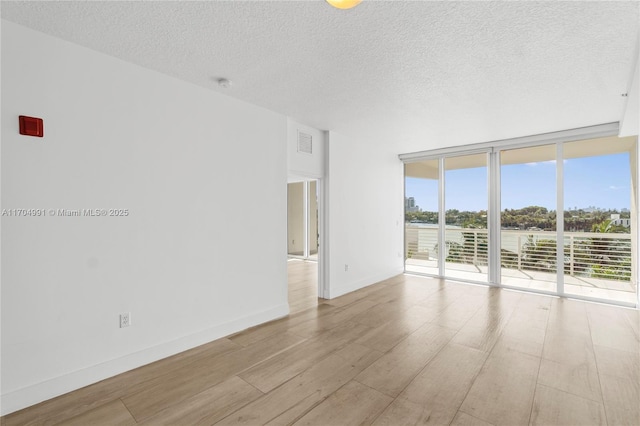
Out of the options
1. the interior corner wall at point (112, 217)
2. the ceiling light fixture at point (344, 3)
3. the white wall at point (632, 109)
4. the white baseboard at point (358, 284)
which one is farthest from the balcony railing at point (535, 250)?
the ceiling light fixture at point (344, 3)

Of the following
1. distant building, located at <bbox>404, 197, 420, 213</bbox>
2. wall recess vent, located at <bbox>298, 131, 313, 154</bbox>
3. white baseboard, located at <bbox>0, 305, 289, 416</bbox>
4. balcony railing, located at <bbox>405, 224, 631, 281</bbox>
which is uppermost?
wall recess vent, located at <bbox>298, 131, 313, 154</bbox>

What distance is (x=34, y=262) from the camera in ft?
6.73

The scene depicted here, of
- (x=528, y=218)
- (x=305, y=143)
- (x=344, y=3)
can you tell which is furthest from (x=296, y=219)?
(x=344, y=3)

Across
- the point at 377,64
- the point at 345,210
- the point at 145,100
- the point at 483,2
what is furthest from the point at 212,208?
the point at 483,2

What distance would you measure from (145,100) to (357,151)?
3326 mm

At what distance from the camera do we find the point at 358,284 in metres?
5.08

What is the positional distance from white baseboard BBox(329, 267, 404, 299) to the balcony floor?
0.68 meters

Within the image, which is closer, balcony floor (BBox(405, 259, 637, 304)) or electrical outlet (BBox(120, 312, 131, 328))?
electrical outlet (BBox(120, 312, 131, 328))

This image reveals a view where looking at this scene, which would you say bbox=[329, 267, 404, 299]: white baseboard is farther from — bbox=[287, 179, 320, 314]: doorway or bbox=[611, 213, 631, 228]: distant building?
→ bbox=[611, 213, 631, 228]: distant building

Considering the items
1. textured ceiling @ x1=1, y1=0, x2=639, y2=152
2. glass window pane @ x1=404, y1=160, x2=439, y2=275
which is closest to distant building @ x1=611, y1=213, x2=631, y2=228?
textured ceiling @ x1=1, y1=0, x2=639, y2=152

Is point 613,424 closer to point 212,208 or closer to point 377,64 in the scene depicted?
point 377,64

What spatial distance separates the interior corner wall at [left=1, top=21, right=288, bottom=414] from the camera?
2.01 m

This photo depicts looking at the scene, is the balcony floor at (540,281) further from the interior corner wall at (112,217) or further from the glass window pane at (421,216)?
the interior corner wall at (112,217)

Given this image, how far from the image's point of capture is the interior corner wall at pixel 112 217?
201 cm
